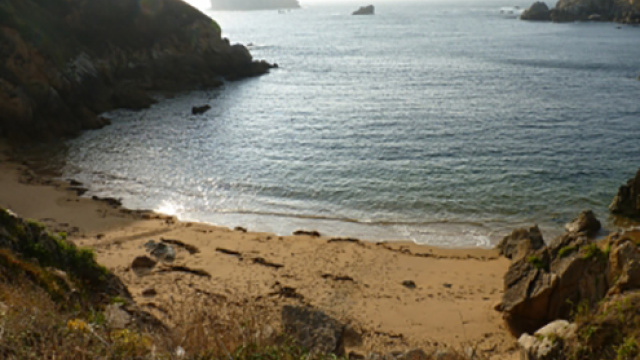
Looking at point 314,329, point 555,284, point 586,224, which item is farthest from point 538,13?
point 314,329

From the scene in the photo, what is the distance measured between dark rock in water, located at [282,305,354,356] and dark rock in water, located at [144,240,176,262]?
7.71 m

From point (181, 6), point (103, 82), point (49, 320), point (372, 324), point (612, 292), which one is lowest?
point (372, 324)

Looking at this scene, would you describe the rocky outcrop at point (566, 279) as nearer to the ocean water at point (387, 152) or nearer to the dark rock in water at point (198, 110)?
the ocean water at point (387, 152)

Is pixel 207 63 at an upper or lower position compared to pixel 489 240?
upper

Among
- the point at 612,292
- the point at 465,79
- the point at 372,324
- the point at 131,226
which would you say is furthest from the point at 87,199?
the point at 465,79

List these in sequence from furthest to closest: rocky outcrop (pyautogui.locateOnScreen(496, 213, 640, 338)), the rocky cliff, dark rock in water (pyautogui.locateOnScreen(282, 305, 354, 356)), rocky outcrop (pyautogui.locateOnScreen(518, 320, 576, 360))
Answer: the rocky cliff, rocky outcrop (pyautogui.locateOnScreen(496, 213, 640, 338)), dark rock in water (pyautogui.locateOnScreen(282, 305, 354, 356)), rocky outcrop (pyautogui.locateOnScreen(518, 320, 576, 360))

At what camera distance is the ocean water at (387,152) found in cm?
2273

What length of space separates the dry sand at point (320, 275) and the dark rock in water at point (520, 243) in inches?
17.4

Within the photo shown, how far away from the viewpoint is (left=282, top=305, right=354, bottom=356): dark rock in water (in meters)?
10.4

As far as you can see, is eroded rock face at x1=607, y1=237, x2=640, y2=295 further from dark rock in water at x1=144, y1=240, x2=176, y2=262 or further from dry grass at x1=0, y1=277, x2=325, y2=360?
dark rock in water at x1=144, y1=240, x2=176, y2=262

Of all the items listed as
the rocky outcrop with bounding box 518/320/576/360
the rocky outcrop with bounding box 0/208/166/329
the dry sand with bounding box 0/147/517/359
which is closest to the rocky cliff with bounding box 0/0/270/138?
the dry sand with bounding box 0/147/517/359

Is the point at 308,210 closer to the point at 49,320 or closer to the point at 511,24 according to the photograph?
the point at 49,320

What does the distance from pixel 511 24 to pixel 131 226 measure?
114 metres

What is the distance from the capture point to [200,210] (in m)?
23.6
